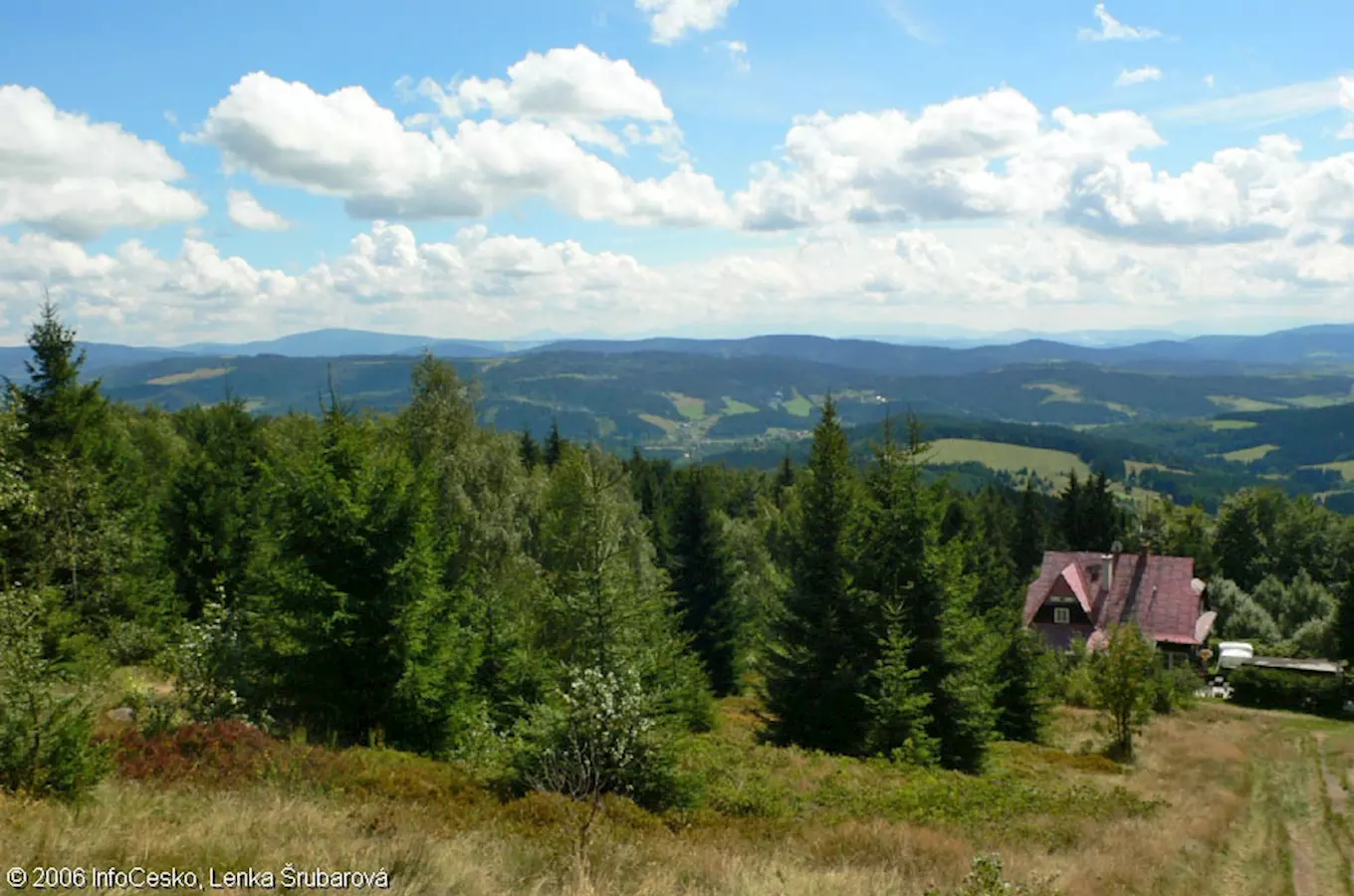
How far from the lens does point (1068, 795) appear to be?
1900 cm

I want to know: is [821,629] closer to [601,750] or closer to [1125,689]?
[1125,689]

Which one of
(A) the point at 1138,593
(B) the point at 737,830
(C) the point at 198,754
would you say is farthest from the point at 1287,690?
(C) the point at 198,754

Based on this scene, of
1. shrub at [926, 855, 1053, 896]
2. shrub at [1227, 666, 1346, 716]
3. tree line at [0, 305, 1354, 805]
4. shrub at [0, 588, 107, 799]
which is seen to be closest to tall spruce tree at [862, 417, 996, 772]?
tree line at [0, 305, 1354, 805]

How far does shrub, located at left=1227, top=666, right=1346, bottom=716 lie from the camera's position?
43.3m

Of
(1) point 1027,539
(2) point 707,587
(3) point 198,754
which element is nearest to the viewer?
(3) point 198,754

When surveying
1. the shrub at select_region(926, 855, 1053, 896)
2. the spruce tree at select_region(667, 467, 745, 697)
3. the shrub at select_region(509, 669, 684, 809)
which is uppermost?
the shrub at select_region(926, 855, 1053, 896)

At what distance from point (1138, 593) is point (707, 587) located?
3346cm

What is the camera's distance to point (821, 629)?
23953mm

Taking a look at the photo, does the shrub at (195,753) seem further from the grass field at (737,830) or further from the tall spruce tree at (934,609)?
the tall spruce tree at (934,609)

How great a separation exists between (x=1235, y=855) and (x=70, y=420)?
1381 inches

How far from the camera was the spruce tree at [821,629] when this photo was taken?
23573mm

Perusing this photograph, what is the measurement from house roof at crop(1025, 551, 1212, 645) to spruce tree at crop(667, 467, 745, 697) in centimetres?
2299

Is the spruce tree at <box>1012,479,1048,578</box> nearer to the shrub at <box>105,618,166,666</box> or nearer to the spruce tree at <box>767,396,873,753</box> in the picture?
the spruce tree at <box>767,396,873,753</box>

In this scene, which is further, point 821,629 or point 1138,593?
point 1138,593
